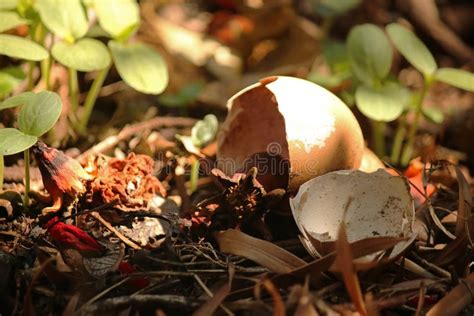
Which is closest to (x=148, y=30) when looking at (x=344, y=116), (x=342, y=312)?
(x=344, y=116)

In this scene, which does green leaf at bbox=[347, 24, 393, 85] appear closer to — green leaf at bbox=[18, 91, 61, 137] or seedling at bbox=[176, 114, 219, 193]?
seedling at bbox=[176, 114, 219, 193]

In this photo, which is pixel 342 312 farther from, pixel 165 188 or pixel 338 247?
pixel 165 188

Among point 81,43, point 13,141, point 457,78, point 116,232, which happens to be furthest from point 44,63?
point 457,78

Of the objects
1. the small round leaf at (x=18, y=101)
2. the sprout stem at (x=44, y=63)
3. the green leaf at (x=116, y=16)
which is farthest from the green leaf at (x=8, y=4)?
the small round leaf at (x=18, y=101)

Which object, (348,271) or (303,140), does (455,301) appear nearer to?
(348,271)

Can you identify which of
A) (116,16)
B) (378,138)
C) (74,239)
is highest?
(116,16)

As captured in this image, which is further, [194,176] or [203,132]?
[203,132]

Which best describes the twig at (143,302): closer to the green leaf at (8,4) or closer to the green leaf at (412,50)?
the green leaf at (8,4)
